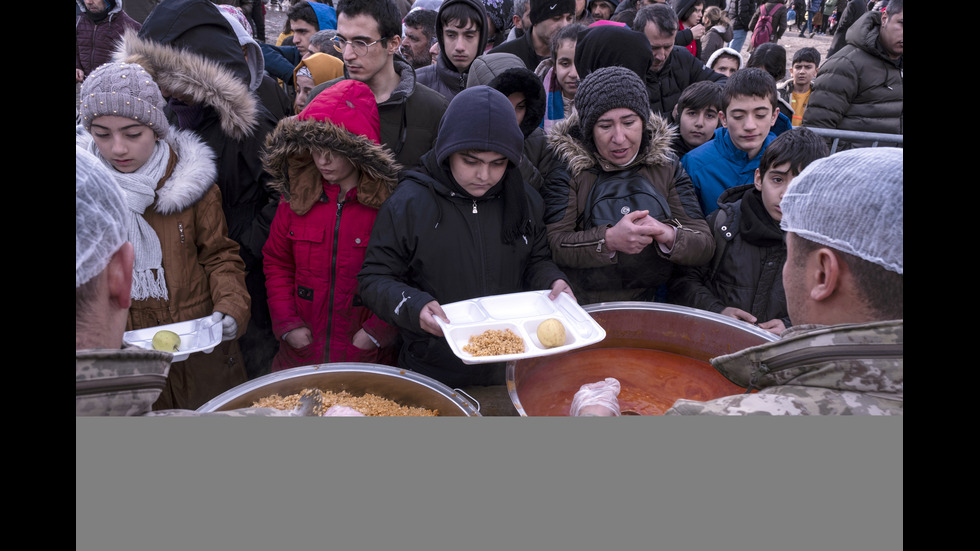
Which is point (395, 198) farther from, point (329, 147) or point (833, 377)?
point (833, 377)

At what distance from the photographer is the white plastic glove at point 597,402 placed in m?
1.57

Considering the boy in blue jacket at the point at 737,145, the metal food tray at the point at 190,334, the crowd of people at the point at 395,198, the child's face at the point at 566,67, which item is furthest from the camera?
the child's face at the point at 566,67

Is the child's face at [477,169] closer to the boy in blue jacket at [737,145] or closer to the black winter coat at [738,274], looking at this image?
the black winter coat at [738,274]

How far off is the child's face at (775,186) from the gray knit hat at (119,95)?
2369mm

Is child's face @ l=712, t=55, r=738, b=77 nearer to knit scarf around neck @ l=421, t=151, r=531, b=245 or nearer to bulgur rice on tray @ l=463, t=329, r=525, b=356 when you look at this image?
knit scarf around neck @ l=421, t=151, r=531, b=245

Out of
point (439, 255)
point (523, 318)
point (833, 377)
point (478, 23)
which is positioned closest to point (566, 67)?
point (478, 23)

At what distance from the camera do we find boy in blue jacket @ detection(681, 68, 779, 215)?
116 inches

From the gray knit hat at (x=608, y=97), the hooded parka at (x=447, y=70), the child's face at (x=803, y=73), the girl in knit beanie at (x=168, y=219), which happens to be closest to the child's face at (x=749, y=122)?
the gray knit hat at (x=608, y=97)

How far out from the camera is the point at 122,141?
2115 mm

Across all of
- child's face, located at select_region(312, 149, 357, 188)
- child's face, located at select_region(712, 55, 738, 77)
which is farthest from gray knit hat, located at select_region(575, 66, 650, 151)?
child's face, located at select_region(712, 55, 738, 77)

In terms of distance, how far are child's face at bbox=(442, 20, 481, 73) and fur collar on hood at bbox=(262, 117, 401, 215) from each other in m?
1.58

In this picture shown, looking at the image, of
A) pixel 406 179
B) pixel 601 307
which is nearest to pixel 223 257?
pixel 406 179

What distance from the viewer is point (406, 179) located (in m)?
2.24

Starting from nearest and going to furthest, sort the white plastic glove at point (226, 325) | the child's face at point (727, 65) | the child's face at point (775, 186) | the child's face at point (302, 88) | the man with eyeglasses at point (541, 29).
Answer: the white plastic glove at point (226, 325), the child's face at point (775, 186), the child's face at point (302, 88), the man with eyeglasses at point (541, 29), the child's face at point (727, 65)
